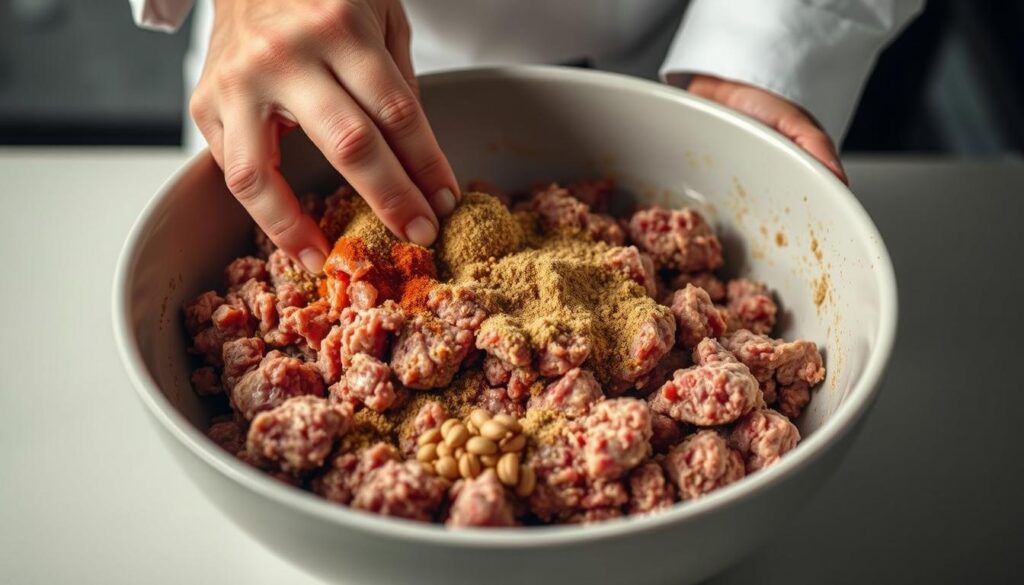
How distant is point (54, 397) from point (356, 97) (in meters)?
0.70

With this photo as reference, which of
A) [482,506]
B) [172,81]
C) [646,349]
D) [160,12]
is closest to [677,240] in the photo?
[646,349]

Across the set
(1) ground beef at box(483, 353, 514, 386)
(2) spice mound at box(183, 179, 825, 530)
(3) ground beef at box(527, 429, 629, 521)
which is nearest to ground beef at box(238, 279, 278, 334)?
(2) spice mound at box(183, 179, 825, 530)

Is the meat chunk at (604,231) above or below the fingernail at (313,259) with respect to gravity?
above

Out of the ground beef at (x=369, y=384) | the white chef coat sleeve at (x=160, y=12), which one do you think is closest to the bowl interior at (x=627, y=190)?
the ground beef at (x=369, y=384)

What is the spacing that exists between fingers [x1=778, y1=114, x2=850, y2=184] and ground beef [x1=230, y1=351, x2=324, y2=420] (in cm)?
78

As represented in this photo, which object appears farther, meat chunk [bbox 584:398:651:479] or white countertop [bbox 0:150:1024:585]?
white countertop [bbox 0:150:1024:585]

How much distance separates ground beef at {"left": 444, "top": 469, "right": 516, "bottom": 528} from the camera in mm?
953

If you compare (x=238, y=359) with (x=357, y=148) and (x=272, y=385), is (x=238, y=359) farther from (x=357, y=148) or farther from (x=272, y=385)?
(x=357, y=148)

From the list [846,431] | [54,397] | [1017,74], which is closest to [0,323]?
[54,397]

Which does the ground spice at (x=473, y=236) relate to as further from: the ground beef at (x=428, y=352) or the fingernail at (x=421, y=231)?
the ground beef at (x=428, y=352)

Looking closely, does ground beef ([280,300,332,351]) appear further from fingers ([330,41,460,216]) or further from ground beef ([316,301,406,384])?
fingers ([330,41,460,216])

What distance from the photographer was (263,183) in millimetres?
1241

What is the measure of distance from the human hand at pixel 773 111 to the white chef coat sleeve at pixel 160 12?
0.93 meters

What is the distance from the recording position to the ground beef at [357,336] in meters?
1.15
